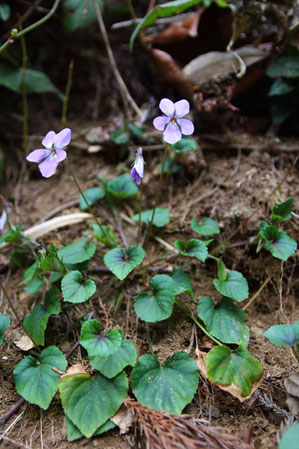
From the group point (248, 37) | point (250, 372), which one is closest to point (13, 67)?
point (248, 37)

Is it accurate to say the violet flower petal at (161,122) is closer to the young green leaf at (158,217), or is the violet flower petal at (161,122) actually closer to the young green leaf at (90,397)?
the young green leaf at (158,217)

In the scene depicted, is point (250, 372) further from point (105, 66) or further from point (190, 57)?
point (105, 66)

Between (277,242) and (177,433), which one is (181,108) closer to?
(277,242)

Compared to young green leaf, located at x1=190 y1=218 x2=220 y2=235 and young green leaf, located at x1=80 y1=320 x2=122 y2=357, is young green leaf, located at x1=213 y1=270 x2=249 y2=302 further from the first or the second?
young green leaf, located at x1=80 y1=320 x2=122 y2=357

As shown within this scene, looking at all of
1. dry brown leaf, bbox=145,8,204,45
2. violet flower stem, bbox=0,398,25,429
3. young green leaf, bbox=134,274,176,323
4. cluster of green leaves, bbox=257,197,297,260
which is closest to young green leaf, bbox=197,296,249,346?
young green leaf, bbox=134,274,176,323

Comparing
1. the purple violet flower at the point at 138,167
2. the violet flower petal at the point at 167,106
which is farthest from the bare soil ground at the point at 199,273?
the violet flower petal at the point at 167,106
